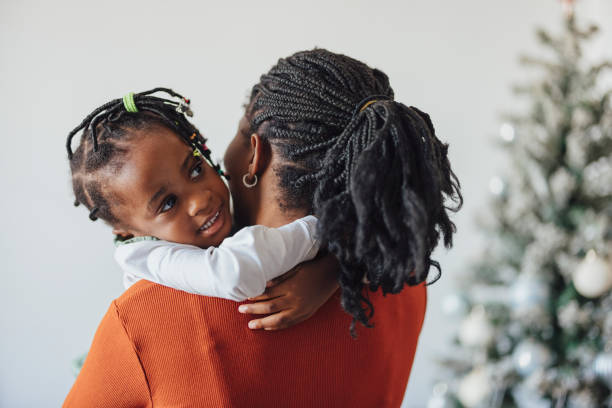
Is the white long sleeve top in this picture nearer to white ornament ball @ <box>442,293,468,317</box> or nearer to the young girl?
the young girl

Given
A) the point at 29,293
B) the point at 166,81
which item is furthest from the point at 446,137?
the point at 29,293

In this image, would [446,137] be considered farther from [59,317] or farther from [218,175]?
[59,317]

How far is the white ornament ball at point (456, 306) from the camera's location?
1766 mm

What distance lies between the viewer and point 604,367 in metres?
1.53

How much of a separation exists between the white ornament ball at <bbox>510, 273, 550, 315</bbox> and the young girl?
1127 mm

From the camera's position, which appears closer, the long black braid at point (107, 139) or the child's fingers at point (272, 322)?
the child's fingers at point (272, 322)

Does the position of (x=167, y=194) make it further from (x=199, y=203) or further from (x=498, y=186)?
(x=498, y=186)

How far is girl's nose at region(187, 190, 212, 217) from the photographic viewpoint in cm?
85

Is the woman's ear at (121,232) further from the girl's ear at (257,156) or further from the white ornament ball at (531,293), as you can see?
the white ornament ball at (531,293)

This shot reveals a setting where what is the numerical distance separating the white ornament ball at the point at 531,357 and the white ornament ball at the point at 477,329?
0.11 m

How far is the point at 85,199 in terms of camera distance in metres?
0.87

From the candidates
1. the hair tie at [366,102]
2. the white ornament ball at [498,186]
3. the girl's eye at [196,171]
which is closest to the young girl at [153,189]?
the girl's eye at [196,171]

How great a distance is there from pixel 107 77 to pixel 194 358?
4.07ft

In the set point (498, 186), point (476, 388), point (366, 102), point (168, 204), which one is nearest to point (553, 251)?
point (498, 186)
